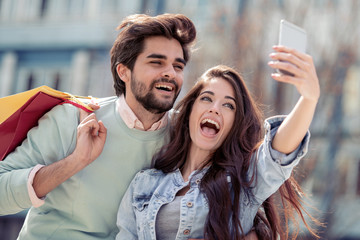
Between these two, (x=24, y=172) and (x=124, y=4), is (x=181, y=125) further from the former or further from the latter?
(x=124, y=4)

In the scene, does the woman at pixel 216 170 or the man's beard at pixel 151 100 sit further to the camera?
the man's beard at pixel 151 100

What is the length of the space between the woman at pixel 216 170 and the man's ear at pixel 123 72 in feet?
1.55

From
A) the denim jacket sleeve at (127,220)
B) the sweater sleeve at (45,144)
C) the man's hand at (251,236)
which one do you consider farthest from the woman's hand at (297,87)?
the sweater sleeve at (45,144)

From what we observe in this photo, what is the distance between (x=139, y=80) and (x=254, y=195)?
1.21 meters

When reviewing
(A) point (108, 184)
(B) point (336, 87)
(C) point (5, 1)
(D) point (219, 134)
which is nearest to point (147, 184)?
(A) point (108, 184)

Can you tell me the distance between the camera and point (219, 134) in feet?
11.8

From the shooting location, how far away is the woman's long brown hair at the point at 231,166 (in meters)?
3.25

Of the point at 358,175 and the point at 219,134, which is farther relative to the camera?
the point at 358,175

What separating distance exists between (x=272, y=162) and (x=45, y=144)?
1.55 meters

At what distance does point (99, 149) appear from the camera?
3625 mm

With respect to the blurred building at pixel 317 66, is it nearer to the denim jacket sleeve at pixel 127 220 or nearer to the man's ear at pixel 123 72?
the man's ear at pixel 123 72

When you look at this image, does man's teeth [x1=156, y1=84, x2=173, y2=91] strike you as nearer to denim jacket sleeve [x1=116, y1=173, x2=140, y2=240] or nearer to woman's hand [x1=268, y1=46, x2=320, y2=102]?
denim jacket sleeve [x1=116, y1=173, x2=140, y2=240]

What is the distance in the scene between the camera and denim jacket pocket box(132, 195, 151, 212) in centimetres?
349

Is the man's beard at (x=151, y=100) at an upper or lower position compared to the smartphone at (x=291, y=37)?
lower
